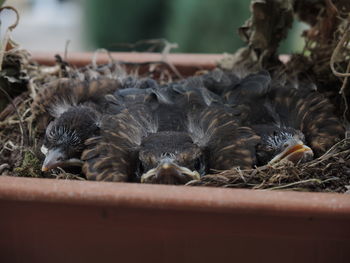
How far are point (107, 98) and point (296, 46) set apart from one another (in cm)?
240

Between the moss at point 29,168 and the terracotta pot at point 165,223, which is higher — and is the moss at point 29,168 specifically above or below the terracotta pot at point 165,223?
above

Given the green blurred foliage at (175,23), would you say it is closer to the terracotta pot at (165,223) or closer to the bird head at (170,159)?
the bird head at (170,159)

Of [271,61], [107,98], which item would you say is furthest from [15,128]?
[271,61]

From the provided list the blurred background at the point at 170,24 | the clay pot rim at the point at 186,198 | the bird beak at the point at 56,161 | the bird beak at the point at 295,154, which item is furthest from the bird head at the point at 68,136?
the blurred background at the point at 170,24

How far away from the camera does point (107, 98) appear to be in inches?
49.0

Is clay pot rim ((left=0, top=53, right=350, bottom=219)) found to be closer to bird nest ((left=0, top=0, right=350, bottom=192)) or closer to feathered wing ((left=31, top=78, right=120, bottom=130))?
Result: bird nest ((left=0, top=0, right=350, bottom=192))

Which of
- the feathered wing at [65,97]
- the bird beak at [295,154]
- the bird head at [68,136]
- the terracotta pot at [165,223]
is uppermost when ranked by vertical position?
the feathered wing at [65,97]

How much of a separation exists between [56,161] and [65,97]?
24 cm

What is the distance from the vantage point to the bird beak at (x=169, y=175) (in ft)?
3.10

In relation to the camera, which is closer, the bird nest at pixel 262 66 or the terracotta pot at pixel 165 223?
the terracotta pot at pixel 165 223

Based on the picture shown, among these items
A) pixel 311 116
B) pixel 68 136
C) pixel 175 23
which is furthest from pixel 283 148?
pixel 175 23

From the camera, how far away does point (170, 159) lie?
976 mm

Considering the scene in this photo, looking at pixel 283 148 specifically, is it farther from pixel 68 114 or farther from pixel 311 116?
pixel 68 114

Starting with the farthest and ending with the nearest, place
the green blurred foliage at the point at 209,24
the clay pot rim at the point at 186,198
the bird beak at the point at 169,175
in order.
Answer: the green blurred foliage at the point at 209,24 → the bird beak at the point at 169,175 → the clay pot rim at the point at 186,198
